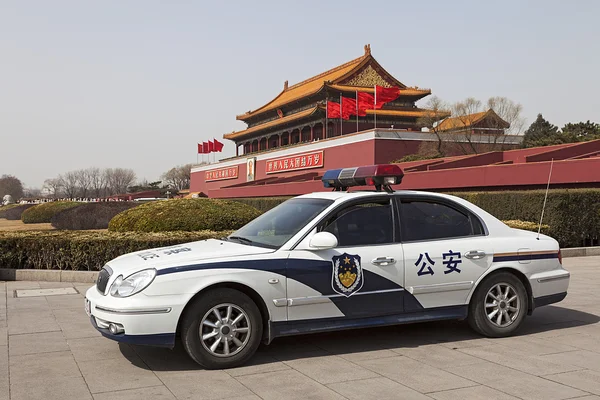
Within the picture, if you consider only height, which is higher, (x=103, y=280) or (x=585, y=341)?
(x=103, y=280)

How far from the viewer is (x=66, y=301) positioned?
328 inches

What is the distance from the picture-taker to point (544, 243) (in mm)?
6430

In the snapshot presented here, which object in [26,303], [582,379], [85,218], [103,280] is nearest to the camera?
[582,379]

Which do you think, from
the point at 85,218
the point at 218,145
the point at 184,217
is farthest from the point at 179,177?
the point at 184,217

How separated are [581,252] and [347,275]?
10555 mm

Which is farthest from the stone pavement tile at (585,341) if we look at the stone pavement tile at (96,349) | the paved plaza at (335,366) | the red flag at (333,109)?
the red flag at (333,109)

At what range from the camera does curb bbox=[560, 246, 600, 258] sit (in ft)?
45.6

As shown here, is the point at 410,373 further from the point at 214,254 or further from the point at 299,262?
the point at 214,254

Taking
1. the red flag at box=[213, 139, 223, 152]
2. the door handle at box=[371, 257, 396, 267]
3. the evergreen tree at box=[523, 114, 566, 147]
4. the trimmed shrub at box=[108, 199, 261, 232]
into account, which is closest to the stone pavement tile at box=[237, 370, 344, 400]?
the door handle at box=[371, 257, 396, 267]

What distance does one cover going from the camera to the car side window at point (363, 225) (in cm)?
568

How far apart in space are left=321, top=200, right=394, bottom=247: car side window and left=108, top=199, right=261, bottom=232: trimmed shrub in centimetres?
804

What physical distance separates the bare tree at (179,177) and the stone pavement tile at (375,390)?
12869cm

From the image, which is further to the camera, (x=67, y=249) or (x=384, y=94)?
(x=384, y=94)

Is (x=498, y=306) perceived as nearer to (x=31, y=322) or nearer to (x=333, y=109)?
(x=31, y=322)
